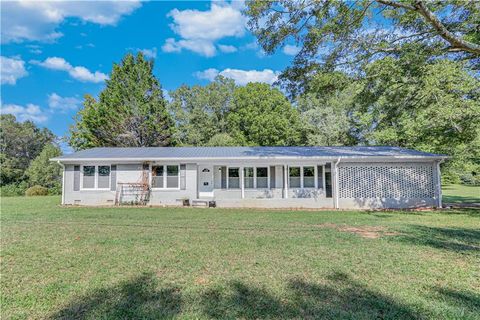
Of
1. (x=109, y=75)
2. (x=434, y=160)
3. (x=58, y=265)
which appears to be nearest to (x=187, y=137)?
(x=109, y=75)

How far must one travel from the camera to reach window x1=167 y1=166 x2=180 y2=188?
15.7 m

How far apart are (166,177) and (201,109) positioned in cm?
2030

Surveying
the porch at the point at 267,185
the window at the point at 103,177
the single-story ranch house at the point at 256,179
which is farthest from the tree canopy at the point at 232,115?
the window at the point at 103,177

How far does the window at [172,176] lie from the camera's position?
1566 cm

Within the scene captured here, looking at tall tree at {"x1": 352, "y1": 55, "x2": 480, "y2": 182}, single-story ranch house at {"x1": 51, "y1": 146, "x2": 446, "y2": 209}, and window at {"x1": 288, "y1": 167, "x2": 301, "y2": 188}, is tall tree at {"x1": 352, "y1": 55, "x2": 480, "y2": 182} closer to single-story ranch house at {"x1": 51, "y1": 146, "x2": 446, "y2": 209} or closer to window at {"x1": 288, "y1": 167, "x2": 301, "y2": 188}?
single-story ranch house at {"x1": 51, "y1": 146, "x2": 446, "y2": 209}

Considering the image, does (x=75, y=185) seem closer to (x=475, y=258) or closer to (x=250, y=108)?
(x=475, y=258)

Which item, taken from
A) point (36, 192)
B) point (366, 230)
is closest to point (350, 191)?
point (366, 230)

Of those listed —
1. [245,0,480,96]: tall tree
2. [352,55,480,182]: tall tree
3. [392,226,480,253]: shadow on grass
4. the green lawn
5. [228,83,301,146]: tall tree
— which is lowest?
[392,226,480,253]: shadow on grass

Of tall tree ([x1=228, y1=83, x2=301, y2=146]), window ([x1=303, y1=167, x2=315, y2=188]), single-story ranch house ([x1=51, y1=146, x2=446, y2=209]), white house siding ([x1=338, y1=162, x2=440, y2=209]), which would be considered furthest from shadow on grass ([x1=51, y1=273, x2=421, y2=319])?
tall tree ([x1=228, y1=83, x2=301, y2=146])

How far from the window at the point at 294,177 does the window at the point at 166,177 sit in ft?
20.7

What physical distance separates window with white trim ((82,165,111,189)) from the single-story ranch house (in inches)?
1.9

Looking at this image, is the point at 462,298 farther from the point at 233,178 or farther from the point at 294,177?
the point at 233,178

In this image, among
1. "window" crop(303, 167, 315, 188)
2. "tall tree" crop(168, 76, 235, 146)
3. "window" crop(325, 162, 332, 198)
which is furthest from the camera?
"tall tree" crop(168, 76, 235, 146)

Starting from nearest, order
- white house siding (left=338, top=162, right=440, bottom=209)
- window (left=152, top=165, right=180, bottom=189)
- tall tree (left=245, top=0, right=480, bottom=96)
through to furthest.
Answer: tall tree (left=245, top=0, right=480, bottom=96) < white house siding (left=338, top=162, right=440, bottom=209) < window (left=152, top=165, right=180, bottom=189)
